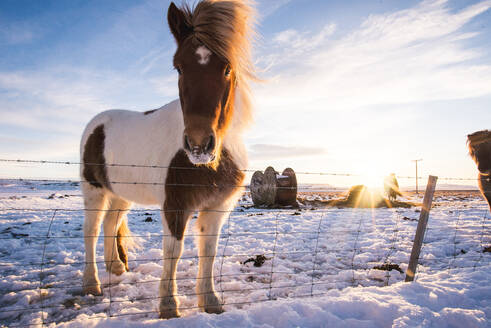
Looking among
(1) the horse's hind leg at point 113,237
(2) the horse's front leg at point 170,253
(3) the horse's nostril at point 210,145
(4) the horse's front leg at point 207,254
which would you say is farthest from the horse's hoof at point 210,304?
(1) the horse's hind leg at point 113,237

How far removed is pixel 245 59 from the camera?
2.42 metres

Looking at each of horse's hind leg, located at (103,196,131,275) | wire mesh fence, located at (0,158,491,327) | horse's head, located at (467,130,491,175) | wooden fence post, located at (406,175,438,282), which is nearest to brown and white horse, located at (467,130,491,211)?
horse's head, located at (467,130,491,175)

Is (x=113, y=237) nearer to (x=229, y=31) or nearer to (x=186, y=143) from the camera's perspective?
(x=186, y=143)

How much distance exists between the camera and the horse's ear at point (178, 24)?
231cm

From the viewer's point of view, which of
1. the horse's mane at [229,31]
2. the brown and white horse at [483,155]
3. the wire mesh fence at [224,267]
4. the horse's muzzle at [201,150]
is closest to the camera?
the horse's muzzle at [201,150]

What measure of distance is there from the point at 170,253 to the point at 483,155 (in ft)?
20.3

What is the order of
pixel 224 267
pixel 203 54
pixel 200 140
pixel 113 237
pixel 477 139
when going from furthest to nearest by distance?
pixel 477 139
pixel 224 267
pixel 113 237
pixel 203 54
pixel 200 140

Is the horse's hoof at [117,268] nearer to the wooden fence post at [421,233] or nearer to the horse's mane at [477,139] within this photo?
the wooden fence post at [421,233]

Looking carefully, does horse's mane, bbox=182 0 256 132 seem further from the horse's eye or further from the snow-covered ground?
the snow-covered ground

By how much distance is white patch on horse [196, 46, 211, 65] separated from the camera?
213 cm

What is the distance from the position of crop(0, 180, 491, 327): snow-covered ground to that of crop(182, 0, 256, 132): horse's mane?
5.37 ft

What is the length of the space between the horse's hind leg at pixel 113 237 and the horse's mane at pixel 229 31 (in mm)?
2440

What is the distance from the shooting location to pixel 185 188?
2295 millimetres

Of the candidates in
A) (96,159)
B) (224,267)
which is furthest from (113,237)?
(224,267)
